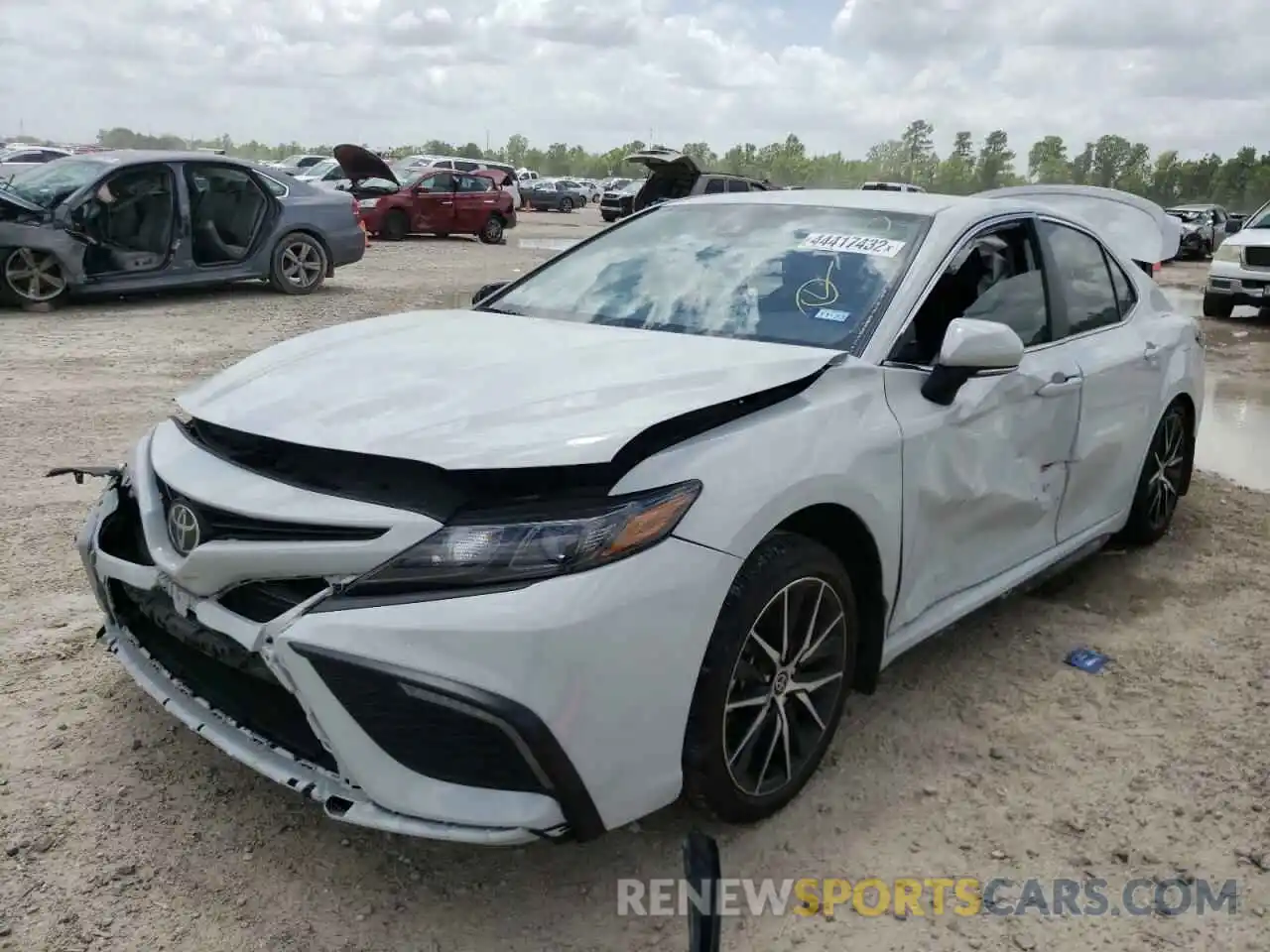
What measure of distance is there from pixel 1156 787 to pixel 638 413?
1850 millimetres

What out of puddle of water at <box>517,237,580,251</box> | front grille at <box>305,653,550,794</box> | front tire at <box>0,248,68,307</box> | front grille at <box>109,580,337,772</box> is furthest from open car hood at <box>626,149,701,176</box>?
front grille at <box>305,653,550,794</box>

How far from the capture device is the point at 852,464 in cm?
274

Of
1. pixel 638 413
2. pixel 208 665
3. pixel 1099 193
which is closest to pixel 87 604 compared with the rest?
pixel 208 665

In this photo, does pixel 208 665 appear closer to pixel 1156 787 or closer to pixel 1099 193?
pixel 1156 787

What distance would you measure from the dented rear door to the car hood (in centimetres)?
42

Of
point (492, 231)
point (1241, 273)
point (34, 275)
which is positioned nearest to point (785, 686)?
point (34, 275)

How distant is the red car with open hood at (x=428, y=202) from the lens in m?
21.0

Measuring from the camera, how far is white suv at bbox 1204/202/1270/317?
44.9 ft

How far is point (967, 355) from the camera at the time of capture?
2959 millimetres

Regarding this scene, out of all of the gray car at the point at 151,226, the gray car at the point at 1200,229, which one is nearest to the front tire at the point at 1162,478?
the gray car at the point at 151,226

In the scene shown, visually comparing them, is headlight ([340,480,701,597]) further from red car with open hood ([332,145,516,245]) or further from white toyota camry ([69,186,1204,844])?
red car with open hood ([332,145,516,245])

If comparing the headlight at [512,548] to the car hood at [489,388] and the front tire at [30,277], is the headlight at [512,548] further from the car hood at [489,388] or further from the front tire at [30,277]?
the front tire at [30,277]

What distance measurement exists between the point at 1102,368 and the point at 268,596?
3.06 meters
